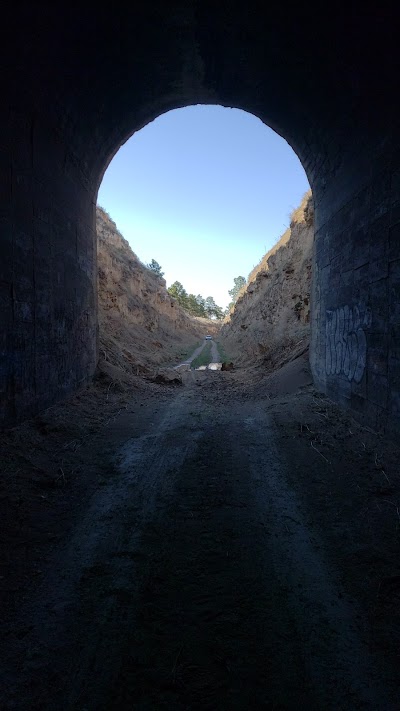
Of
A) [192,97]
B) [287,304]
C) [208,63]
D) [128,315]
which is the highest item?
[192,97]

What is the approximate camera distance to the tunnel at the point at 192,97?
5547 mm

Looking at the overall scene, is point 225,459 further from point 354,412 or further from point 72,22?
point 72,22

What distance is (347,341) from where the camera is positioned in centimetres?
743

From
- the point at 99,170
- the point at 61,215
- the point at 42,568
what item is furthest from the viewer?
the point at 99,170

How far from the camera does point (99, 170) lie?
33.2ft

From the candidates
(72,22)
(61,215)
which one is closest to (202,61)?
(72,22)

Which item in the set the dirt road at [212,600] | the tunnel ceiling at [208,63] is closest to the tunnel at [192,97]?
the tunnel ceiling at [208,63]

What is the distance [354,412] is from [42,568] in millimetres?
6018

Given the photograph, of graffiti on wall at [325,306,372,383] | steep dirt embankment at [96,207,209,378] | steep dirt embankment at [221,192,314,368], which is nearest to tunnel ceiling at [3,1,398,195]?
graffiti on wall at [325,306,372,383]

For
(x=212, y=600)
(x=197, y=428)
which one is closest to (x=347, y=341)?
(x=197, y=428)

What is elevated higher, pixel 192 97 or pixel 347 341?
pixel 192 97

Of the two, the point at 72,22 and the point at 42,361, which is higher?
the point at 72,22

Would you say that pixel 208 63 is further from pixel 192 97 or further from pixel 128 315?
pixel 128 315

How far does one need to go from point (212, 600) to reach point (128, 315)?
2332cm
